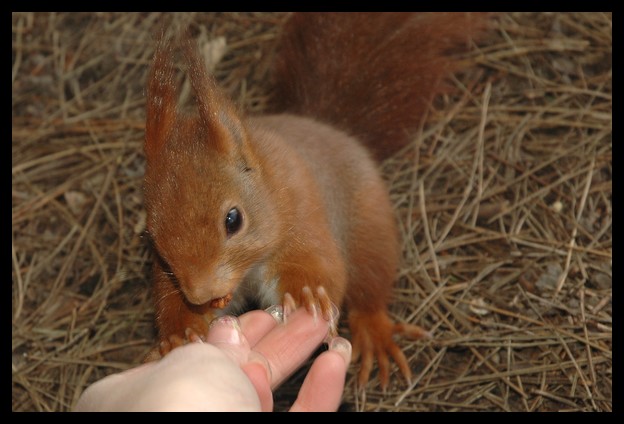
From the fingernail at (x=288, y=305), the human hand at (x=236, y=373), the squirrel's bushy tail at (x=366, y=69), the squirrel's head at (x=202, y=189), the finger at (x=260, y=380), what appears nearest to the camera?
the human hand at (x=236, y=373)

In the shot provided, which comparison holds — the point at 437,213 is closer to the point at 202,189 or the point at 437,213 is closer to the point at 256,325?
the point at 256,325

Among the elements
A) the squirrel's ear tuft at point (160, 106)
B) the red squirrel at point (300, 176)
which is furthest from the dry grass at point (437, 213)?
the squirrel's ear tuft at point (160, 106)

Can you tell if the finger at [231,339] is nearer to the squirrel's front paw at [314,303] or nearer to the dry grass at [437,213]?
the squirrel's front paw at [314,303]

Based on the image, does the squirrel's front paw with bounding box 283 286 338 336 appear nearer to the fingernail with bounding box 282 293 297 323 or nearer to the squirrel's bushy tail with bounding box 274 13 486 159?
the fingernail with bounding box 282 293 297 323

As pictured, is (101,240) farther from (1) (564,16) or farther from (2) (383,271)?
(1) (564,16)

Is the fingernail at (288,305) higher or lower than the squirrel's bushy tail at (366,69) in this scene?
lower

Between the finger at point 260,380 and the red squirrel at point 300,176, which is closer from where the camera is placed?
the finger at point 260,380

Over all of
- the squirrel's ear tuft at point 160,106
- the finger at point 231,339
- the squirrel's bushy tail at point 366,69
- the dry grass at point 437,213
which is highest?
the squirrel's ear tuft at point 160,106

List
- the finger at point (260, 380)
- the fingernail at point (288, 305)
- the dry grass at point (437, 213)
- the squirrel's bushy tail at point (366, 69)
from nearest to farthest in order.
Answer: the finger at point (260, 380), the fingernail at point (288, 305), the dry grass at point (437, 213), the squirrel's bushy tail at point (366, 69)
